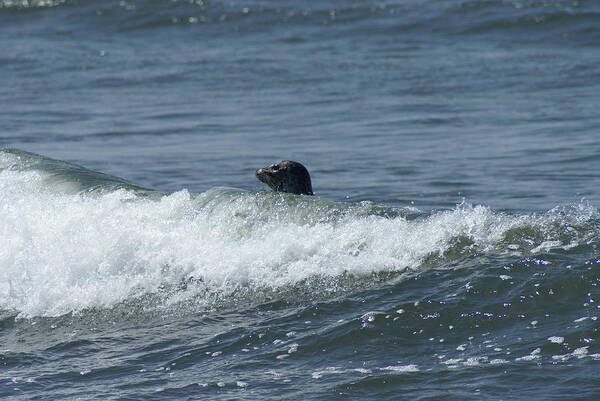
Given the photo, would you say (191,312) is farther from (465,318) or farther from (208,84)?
(208,84)

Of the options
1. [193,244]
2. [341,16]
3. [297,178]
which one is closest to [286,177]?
[297,178]

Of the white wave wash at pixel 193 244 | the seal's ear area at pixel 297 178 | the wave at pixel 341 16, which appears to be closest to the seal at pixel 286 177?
the seal's ear area at pixel 297 178

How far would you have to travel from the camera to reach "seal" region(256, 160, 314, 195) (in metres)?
9.18

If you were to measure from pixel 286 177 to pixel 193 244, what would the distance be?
1.15 m

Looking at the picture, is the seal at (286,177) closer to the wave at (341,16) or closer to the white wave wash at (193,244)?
the white wave wash at (193,244)

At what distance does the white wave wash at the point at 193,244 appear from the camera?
778 centimetres

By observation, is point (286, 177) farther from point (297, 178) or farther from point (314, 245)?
point (314, 245)

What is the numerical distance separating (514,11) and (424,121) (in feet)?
31.1

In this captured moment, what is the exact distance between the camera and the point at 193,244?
331 inches

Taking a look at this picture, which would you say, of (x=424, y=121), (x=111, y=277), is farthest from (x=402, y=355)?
(x=424, y=121)

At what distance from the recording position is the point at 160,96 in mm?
20109

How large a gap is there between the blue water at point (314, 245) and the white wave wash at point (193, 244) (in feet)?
0.06

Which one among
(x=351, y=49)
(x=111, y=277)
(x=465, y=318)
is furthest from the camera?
(x=351, y=49)

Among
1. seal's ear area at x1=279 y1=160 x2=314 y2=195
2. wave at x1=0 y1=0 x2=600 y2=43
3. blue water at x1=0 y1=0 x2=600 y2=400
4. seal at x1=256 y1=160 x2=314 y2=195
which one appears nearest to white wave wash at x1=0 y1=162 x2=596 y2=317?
blue water at x1=0 y1=0 x2=600 y2=400
